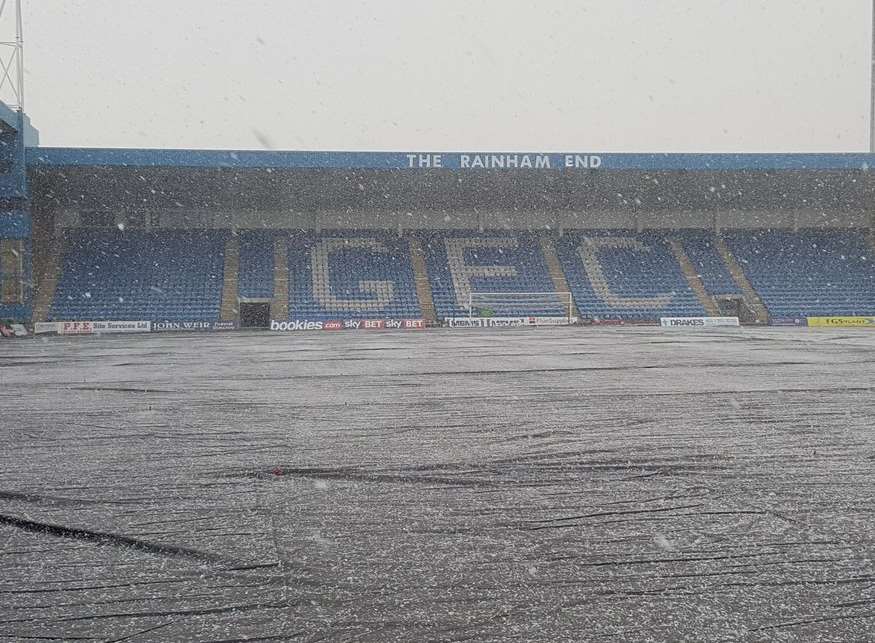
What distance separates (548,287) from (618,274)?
333cm

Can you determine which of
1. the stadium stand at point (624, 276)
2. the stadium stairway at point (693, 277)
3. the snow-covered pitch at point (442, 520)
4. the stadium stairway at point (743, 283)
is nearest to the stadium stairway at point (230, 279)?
the stadium stand at point (624, 276)

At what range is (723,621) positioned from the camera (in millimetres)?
1859

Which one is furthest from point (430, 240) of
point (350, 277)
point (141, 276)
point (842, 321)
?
point (842, 321)

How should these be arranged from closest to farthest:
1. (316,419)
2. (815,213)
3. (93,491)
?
1. (93,491)
2. (316,419)
3. (815,213)

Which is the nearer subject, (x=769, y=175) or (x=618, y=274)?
(x=769, y=175)

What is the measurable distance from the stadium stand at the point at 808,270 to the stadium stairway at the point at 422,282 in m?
14.0

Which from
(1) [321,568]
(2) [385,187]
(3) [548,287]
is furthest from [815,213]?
(1) [321,568]

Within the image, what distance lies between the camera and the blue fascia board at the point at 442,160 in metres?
27.0

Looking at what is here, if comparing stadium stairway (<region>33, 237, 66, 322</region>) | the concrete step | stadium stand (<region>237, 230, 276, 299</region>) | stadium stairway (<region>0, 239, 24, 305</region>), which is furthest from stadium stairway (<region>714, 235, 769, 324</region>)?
stadium stairway (<region>0, 239, 24, 305</region>)

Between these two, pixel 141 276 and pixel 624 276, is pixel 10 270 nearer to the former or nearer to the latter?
pixel 141 276

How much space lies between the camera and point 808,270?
34.5 metres

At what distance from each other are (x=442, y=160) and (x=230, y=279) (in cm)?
1041

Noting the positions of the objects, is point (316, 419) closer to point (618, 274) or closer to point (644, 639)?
point (644, 639)

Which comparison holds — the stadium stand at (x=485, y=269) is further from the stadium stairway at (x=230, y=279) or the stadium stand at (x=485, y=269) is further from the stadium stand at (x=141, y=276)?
the stadium stand at (x=141, y=276)
